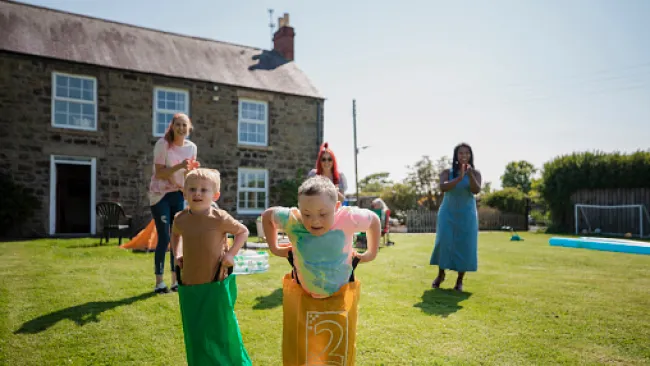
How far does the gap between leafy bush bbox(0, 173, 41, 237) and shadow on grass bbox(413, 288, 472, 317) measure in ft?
41.3

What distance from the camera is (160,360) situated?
9.34 feet

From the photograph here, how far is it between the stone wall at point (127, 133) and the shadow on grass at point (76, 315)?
1076cm

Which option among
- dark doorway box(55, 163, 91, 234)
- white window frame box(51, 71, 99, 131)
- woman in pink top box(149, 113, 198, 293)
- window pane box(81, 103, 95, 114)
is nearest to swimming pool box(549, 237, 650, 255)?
woman in pink top box(149, 113, 198, 293)

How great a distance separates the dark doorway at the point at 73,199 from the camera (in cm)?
1675

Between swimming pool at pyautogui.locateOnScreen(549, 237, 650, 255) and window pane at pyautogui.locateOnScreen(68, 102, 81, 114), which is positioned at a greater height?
window pane at pyautogui.locateOnScreen(68, 102, 81, 114)

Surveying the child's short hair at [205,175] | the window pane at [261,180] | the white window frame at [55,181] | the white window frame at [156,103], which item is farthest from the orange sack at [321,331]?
the window pane at [261,180]

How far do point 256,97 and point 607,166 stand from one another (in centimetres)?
1595

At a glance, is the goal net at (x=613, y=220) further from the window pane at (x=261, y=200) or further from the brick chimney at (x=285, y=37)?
the brick chimney at (x=285, y=37)

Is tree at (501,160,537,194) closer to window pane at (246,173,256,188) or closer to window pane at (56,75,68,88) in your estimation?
window pane at (246,173,256,188)

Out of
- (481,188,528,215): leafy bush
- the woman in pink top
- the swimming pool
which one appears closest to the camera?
the woman in pink top

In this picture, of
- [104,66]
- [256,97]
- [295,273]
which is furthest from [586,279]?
[104,66]

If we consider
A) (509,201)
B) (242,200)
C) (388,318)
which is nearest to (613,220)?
(509,201)

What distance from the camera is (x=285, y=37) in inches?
802

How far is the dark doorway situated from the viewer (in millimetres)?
16750
